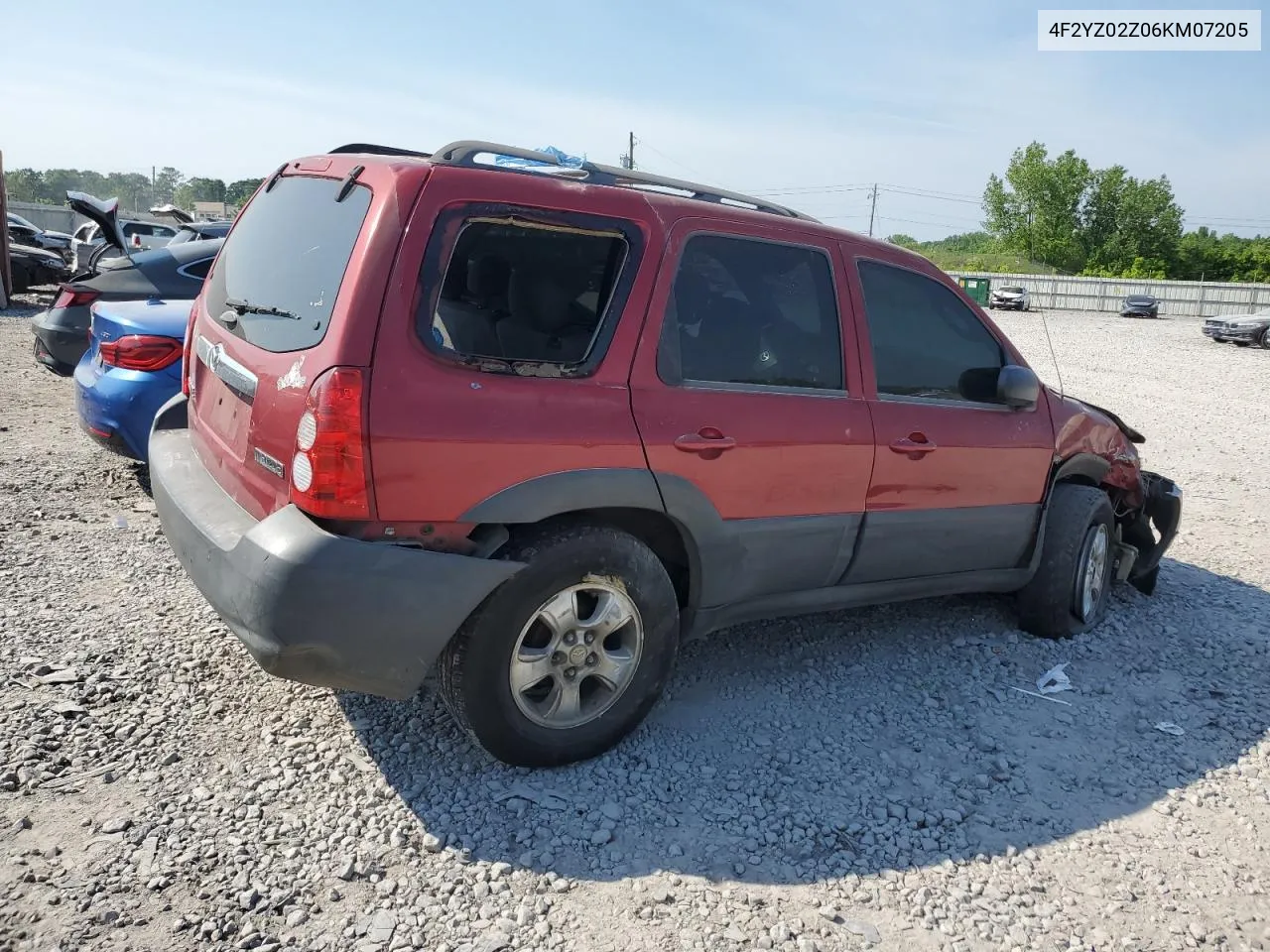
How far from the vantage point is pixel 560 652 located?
3.25m

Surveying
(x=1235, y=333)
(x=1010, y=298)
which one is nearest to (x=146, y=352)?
(x=1235, y=333)

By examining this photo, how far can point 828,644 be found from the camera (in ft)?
15.1

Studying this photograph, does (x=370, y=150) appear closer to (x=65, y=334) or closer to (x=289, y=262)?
(x=289, y=262)

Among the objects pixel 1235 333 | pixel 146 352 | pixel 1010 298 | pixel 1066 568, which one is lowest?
pixel 1066 568

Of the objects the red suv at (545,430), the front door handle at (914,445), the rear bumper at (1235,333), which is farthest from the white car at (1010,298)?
the red suv at (545,430)

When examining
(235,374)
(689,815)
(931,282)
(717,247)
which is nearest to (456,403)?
(235,374)

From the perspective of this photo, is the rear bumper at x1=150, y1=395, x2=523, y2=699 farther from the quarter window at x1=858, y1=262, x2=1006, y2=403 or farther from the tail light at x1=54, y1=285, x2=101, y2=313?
the tail light at x1=54, y1=285, x2=101, y2=313

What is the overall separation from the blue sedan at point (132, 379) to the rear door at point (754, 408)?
3242 millimetres

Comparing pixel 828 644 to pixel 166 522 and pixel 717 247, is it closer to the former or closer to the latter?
pixel 717 247

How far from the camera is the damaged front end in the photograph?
5.43 meters

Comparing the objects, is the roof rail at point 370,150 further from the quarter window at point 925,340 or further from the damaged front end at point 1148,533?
the damaged front end at point 1148,533

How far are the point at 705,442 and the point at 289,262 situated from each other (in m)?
1.55

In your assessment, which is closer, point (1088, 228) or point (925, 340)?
point (925, 340)

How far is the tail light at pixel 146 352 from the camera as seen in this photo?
211 inches
